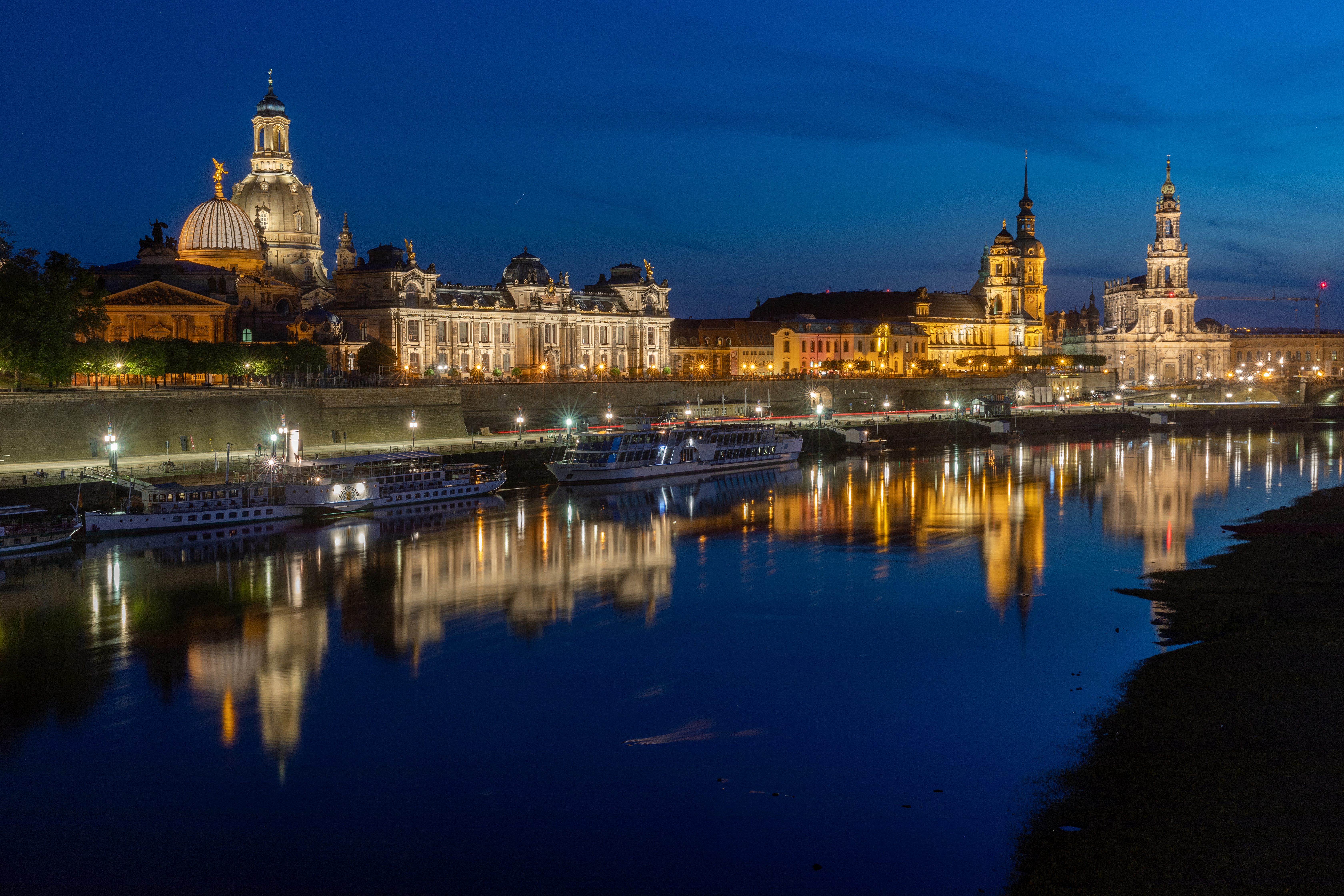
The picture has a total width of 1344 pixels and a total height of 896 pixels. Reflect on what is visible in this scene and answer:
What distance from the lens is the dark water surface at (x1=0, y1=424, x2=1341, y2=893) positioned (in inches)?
600

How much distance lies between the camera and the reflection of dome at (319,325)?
7775cm

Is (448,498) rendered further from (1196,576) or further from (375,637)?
(1196,576)

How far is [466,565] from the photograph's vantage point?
34094 mm

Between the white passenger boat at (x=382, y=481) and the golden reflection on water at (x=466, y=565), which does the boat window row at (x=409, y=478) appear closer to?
the white passenger boat at (x=382, y=481)

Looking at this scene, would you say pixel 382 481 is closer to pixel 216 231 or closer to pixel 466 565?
pixel 466 565

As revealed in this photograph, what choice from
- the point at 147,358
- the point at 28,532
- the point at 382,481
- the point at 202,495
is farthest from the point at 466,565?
the point at 147,358

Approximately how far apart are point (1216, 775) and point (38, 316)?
→ 162 ft

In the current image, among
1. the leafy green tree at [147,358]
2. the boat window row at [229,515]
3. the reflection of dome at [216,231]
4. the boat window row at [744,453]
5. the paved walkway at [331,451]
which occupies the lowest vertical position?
the boat window row at [229,515]

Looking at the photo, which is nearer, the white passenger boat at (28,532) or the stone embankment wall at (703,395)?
the white passenger boat at (28,532)

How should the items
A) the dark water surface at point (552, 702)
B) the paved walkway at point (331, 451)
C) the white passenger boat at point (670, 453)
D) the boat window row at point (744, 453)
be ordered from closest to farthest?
the dark water surface at point (552, 702)
the paved walkway at point (331, 451)
the white passenger boat at point (670, 453)
the boat window row at point (744, 453)

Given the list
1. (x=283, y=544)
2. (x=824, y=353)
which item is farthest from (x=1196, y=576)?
(x=824, y=353)

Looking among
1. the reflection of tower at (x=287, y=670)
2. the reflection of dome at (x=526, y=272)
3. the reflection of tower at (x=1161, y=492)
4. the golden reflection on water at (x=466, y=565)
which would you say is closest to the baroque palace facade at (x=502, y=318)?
the reflection of dome at (x=526, y=272)

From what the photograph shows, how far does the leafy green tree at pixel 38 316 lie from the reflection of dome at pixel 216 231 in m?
30.5

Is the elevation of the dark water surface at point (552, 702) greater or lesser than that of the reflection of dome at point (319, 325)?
lesser
